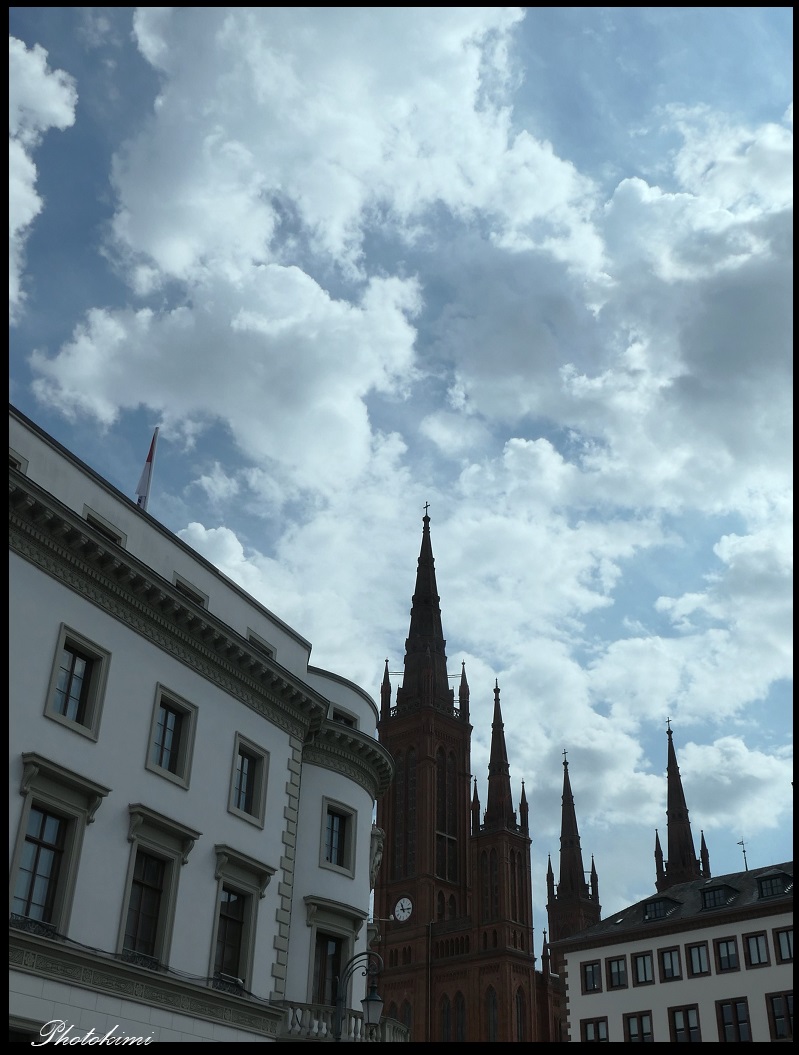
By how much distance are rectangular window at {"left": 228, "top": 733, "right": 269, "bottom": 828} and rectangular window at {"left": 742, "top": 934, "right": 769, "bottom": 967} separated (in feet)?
116

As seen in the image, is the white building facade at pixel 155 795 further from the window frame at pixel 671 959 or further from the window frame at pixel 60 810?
the window frame at pixel 671 959

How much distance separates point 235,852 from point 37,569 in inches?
406

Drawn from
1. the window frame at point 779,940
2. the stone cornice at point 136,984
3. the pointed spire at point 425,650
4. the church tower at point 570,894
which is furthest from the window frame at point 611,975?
the church tower at point 570,894

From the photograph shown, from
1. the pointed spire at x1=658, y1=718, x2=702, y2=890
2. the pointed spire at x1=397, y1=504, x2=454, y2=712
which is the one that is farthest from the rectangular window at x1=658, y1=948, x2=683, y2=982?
the pointed spire at x1=658, y1=718, x2=702, y2=890

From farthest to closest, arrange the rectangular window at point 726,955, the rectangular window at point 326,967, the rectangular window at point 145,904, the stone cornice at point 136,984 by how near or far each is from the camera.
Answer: the rectangular window at point 726,955 < the rectangular window at point 326,967 < the rectangular window at point 145,904 < the stone cornice at point 136,984

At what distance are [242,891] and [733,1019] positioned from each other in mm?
35666

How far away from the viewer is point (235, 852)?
94.7 ft

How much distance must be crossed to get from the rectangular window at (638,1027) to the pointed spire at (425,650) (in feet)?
200

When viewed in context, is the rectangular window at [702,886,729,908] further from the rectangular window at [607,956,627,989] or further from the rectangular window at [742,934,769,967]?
the rectangular window at [607,956,627,989]

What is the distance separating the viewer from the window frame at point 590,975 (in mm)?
60188

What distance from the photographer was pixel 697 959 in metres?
56.1

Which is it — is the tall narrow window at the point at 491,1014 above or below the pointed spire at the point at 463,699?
below

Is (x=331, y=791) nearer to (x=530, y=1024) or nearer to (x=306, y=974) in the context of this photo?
(x=306, y=974)

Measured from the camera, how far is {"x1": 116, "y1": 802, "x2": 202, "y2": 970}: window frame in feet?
81.1
